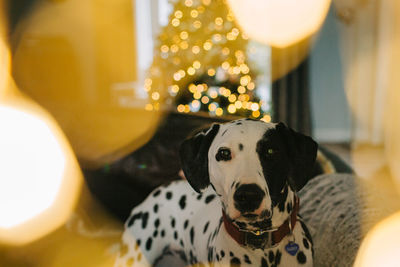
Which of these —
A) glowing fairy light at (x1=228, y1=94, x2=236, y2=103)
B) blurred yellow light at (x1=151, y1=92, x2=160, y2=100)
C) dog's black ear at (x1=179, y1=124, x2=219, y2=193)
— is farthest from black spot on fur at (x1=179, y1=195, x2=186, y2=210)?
blurred yellow light at (x1=151, y1=92, x2=160, y2=100)

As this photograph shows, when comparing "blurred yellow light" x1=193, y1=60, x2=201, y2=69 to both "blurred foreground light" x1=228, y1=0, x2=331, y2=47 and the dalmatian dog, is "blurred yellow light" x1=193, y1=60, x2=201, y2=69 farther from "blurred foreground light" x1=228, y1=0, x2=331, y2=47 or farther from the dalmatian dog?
the dalmatian dog

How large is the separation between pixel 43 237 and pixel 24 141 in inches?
23.5

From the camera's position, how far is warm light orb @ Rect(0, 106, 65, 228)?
203 cm

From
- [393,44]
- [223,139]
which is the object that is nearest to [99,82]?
[393,44]

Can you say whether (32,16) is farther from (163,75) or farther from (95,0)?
(163,75)

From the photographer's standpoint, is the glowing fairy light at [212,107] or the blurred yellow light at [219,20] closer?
the blurred yellow light at [219,20]

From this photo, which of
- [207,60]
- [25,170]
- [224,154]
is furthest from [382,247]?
[207,60]

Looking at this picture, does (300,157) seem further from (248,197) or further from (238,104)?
(238,104)

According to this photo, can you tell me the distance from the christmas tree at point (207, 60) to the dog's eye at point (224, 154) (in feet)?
11.3

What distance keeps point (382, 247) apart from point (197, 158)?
2.40ft

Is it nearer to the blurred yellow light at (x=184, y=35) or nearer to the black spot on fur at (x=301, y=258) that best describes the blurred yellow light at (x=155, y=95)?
the blurred yellow light at (x=184, y=35)

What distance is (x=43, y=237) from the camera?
85.4 inches

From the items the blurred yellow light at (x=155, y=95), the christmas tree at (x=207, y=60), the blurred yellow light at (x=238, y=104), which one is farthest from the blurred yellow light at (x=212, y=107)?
the blurred yellow light at (x=155, y=95)

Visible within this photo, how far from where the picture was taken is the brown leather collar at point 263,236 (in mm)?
1177
